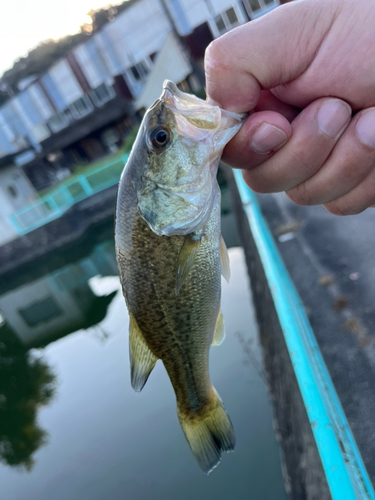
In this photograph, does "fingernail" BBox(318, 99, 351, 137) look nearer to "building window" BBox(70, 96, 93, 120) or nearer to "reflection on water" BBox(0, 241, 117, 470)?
"reflection on water" BBox(0, 241, 117, 470)

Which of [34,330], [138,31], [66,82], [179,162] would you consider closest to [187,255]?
[179,162]

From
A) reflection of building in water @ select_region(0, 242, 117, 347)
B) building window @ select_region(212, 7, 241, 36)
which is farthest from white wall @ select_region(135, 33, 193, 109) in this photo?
reflection of building in water @ select_region(0, 242, 117, 347)

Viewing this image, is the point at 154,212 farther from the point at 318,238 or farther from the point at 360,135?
the point at 318,238

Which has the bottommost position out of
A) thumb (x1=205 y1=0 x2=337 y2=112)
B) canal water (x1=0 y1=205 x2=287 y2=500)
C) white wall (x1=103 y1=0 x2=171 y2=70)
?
canal water (x1=0 y1=205 x2=287 y2=500)

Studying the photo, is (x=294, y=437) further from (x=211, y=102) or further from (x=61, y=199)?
(x=61, y=199)

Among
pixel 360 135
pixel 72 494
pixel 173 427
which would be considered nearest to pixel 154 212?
pixel 360 135

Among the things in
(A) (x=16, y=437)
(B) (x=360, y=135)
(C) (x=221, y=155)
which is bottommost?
(A) (x=16, y=437)

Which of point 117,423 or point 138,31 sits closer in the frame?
point 117,423
